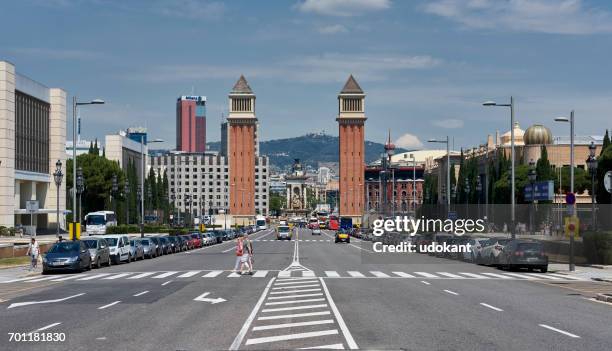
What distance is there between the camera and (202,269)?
42.6 meters

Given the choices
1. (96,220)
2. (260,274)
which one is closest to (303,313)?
(260,274)

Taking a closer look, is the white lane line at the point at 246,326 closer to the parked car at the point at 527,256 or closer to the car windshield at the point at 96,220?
the parked car at the point at 527,256

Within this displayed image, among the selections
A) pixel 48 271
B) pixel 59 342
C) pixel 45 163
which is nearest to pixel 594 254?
pixel 48 271

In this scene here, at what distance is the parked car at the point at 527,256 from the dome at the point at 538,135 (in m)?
95.0

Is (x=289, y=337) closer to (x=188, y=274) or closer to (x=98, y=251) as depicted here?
(x=188, y=274)

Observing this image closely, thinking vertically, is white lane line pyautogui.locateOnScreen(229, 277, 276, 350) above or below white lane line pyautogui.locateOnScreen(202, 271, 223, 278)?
above

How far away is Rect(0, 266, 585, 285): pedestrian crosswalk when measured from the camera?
36.0 meters

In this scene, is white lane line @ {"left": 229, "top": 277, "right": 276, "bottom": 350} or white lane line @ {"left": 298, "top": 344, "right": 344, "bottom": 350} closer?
white lane line @ {"left": 298, "top": 344, "right": 344, "bottom": 350}

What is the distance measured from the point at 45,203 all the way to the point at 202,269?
78.0 m

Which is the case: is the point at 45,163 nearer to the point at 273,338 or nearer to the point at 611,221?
the point at 611,221

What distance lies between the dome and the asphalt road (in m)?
102

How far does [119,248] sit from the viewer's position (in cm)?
4906

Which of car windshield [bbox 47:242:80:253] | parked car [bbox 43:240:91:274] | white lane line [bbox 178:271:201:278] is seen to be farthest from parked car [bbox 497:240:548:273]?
car windshield [bbox 47:242:80:253]

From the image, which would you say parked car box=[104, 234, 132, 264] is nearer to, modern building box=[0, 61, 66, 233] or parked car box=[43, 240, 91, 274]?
parked car box=[43, 240, 91, 274]
